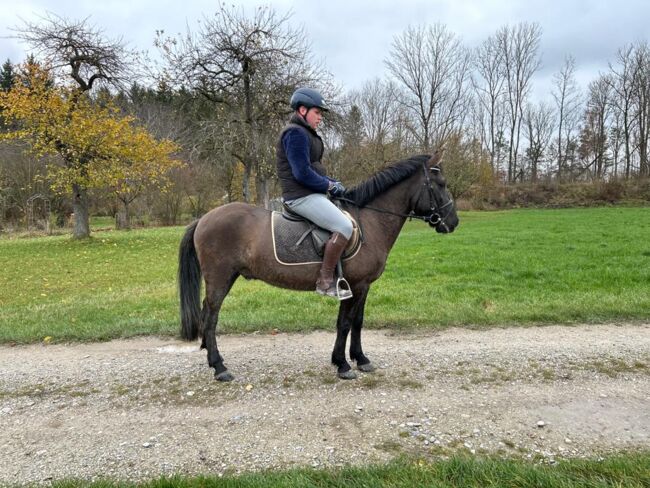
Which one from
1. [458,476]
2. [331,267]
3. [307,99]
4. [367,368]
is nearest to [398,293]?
[367,368]

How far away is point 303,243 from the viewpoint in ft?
15.3

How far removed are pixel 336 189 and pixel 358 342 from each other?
1907 mm

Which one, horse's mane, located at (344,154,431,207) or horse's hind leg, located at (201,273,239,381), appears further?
horse's mane, located at (344,154,431,207)

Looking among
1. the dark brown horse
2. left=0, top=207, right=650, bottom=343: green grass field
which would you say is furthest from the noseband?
left=0, top=207, right=650, bottom=343: green grass field

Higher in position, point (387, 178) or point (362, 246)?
point (387, 178)

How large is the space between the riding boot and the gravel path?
3.24ft

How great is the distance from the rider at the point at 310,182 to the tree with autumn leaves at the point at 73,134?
16.5m

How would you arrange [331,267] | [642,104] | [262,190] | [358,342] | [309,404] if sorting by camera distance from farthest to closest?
[642,104] → [262,190] → [358,342] → [331,267] → [309,404]

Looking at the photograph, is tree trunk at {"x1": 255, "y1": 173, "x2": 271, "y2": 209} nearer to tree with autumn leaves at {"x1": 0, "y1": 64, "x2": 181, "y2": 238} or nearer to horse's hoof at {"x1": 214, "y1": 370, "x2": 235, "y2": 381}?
tree with autumn leaves at {"x1": 0, "y1": 64, "x2": 181, "y2": 238}

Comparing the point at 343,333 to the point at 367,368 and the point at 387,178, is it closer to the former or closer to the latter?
the point at 367,368

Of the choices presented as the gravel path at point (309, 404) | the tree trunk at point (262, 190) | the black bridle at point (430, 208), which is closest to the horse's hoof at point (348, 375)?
the gravel path at point (309, 404)

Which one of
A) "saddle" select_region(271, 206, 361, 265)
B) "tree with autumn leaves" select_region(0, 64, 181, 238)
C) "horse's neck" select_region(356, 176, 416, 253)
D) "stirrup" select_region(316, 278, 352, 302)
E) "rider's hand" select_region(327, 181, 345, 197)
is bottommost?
"stirrup" select_region(316, 278, 352, 302)

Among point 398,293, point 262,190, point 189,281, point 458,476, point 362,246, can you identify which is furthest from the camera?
point 262,190

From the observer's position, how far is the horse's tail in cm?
520
